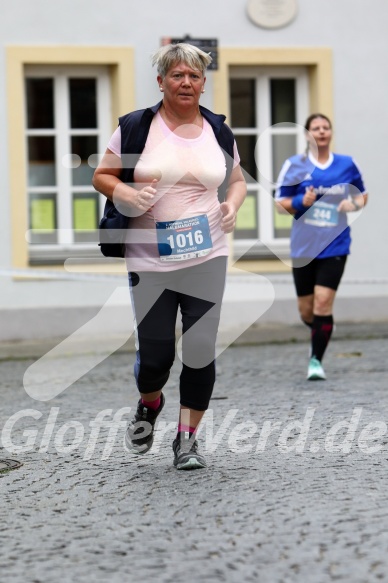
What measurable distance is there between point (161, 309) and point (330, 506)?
1.34m

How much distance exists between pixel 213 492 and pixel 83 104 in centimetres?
945

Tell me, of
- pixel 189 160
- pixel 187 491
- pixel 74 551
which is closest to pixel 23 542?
pixel 74 551

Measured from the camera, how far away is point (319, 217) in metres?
9.91

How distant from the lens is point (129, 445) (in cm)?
645

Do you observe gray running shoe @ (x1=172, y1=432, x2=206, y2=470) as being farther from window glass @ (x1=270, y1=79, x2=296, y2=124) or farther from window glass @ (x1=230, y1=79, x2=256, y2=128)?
window glass @ (x1=270, y1=79, x2=296, y2=124)

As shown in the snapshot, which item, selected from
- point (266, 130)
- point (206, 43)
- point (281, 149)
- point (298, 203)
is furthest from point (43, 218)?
point (298, 203)

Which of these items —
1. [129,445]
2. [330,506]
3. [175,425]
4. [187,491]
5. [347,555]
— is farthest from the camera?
[175,425]

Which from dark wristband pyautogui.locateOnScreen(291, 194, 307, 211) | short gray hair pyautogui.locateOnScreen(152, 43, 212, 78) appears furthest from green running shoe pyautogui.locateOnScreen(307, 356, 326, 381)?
short gray hair pyautogui.locateOnScreen(152, 43, 212, 78)

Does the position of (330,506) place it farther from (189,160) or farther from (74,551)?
(189,160)

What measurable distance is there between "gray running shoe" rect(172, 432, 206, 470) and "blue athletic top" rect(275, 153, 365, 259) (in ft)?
12.7

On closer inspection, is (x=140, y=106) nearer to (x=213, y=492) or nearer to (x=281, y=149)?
(x=281, y=149)

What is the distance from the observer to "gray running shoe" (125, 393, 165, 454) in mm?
6379

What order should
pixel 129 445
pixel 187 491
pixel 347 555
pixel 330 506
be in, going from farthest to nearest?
pixel 129 445 → pixel 187 491 → pixel 330 506 → pixel 347 555

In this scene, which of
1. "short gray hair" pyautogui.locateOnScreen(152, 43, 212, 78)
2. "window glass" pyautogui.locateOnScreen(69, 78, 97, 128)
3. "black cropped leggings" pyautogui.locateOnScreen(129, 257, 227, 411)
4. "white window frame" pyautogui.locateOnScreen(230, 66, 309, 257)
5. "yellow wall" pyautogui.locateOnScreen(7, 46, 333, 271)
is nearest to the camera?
"short gray hair" pyautogui.locateOnScreen(152, 43, 212, 78)
